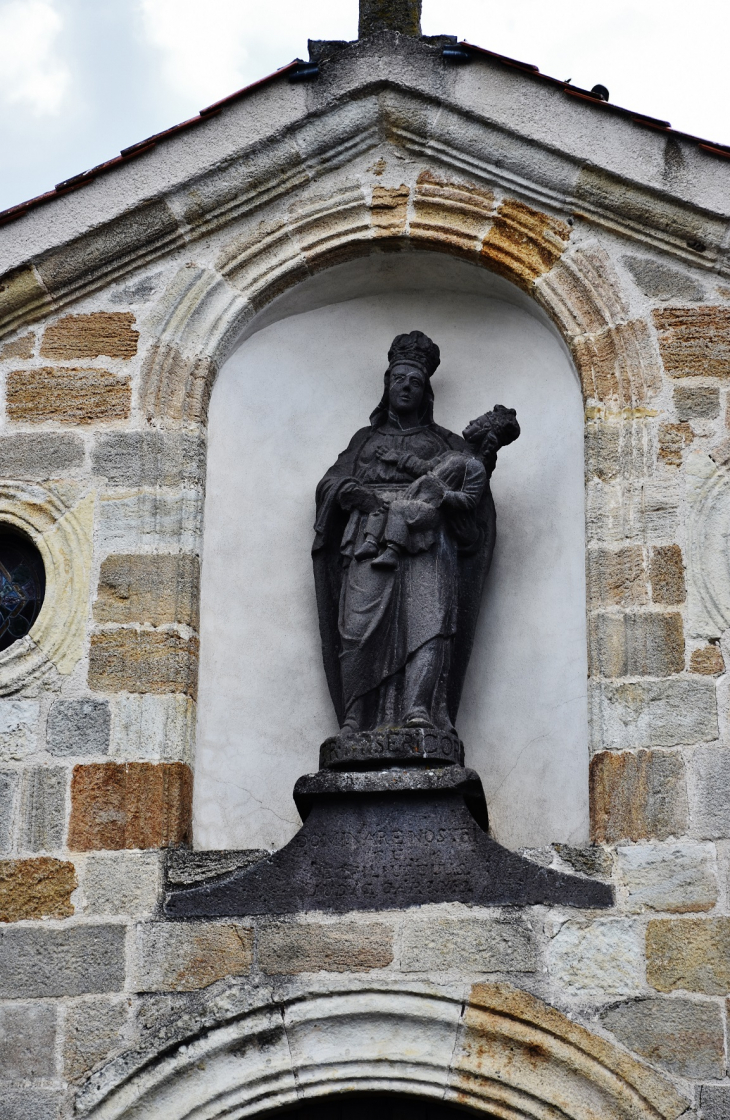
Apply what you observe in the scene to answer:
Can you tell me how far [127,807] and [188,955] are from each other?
1.74 ft

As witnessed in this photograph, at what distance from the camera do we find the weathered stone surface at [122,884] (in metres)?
6.33

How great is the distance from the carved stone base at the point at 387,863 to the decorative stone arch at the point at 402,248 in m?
1.48

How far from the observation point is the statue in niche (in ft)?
21.9

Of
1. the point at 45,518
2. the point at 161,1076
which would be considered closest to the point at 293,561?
the point at 45,518

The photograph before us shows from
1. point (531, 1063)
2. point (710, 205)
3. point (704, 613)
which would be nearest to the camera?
point (531, 1063)

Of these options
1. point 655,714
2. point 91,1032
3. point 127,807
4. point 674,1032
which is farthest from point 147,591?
point 674,1032

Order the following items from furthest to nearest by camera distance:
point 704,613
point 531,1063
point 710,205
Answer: point 710,205 → point 704,613 → point 531,1063

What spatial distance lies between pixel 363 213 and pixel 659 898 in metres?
2.70

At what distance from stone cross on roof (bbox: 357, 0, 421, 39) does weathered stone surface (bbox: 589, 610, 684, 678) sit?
2.47 m

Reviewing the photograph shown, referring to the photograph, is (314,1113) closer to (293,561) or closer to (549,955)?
(549,955)

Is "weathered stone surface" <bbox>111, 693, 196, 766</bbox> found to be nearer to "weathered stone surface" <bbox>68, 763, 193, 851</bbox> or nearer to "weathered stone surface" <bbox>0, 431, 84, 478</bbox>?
"weathered stone surface" <bbox>68, 763, 193, 851</bbox>

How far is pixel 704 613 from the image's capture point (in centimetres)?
655

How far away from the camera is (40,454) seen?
23.0 ft

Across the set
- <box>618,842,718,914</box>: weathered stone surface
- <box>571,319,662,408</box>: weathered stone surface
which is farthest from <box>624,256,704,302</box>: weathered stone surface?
<box>618,842,718,914</box>: weathered stone surface
